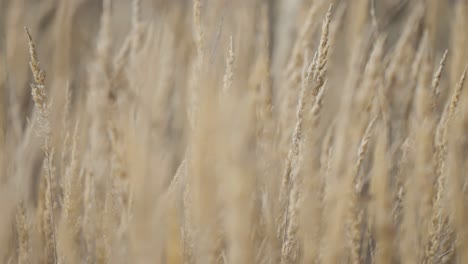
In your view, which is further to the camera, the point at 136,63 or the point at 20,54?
the point at 20,54

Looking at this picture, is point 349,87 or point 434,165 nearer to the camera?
point 434,165

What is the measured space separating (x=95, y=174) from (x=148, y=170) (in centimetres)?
48

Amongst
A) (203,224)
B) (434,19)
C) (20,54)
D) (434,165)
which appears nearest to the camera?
(203,224)

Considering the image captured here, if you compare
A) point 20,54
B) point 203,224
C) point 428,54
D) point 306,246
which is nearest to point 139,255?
point 203,224

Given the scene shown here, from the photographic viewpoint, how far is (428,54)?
3.72ft

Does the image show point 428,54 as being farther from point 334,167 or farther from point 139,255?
point 139,255

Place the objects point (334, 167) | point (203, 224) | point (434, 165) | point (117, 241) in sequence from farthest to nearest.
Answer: point (334, 167) < point (434, 165) < point (117, 241) < point (203, 224)

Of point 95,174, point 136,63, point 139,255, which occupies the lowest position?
point 139,255

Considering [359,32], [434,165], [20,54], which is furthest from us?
[20,54]

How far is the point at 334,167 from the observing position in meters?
1.03

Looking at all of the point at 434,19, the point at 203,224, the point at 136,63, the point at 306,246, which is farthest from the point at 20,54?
the point at 203,224

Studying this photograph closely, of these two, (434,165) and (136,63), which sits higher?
(136,63)

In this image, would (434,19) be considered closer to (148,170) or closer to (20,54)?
(148,170)

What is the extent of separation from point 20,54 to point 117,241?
1.34 meters
